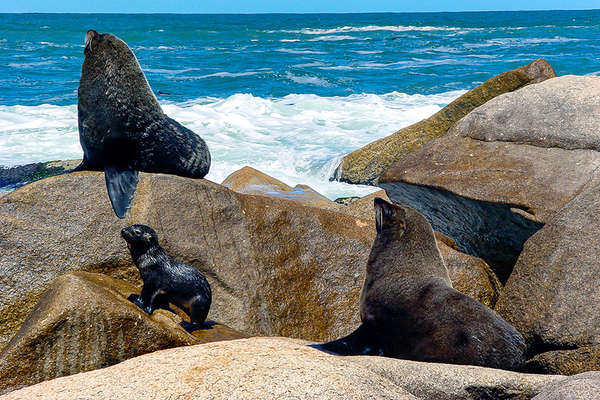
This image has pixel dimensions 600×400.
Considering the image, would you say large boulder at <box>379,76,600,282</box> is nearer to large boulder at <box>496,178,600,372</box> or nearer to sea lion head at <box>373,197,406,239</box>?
large boulder at <box>496,178,600,372</box>

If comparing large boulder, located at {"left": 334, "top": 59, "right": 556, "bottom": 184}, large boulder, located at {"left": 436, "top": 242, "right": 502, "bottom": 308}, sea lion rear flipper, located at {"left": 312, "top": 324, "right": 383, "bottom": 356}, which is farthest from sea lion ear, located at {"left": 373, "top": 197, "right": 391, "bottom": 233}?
large boulder, located at {"left": 334, "top": 59, "right": 556, "bottom": 184}

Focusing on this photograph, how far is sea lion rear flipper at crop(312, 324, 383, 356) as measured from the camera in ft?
14.3

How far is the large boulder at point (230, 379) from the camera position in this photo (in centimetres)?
251

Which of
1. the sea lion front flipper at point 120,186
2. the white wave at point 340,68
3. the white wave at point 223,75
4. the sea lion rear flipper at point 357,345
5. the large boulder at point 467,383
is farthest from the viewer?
the white wave at point 340,68

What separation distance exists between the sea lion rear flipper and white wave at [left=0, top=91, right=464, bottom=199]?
7347mm

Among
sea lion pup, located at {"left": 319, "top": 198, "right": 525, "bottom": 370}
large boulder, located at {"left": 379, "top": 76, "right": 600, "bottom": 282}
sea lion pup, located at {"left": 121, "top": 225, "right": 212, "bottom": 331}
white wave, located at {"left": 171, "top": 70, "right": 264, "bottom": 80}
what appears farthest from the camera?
white wave, located at {"left": 171, "top": 70, "right": 264, "bottom": 80}

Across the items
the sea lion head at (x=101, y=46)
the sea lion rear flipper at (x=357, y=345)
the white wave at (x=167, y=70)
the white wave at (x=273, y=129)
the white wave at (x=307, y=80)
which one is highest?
the sea lion head at (x=101, y=46)

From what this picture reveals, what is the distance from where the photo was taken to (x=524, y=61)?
113 feet

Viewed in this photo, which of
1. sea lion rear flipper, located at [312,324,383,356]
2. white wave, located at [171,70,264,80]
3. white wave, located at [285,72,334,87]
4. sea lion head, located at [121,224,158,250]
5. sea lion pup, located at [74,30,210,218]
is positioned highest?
sea lion pup, located at [74,30,210,218]

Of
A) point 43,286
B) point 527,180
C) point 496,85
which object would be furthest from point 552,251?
point 496,85

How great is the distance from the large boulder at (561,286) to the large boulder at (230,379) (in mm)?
2038

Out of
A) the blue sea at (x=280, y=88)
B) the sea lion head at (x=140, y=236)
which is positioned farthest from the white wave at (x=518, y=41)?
the sea lion head at (x=140, y=236)

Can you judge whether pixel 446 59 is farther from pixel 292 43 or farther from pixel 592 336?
pixel 592 336

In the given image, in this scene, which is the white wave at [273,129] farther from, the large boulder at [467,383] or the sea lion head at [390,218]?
Result: the large boulder at [467,383]
